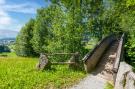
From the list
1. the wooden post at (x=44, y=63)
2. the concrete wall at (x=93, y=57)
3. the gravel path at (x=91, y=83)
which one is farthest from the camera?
the wooden post at (x=44, y=63)

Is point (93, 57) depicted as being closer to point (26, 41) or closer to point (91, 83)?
point (91, 83)

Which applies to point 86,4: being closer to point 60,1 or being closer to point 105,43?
point 60,1

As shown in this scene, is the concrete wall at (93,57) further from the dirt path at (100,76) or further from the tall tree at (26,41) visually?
the tall tree at (26,41)

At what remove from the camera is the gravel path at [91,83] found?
16.8 m

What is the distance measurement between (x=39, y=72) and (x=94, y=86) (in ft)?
19.7

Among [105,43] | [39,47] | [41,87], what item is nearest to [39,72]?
[41,87]

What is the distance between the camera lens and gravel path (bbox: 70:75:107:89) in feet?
55.3

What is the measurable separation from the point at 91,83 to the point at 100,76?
2.25m

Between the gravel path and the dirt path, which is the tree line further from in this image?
the gravel path

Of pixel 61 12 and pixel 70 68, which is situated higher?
pixel 61 12

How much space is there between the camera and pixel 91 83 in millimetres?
17875

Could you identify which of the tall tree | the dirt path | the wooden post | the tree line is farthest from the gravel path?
the tall tree

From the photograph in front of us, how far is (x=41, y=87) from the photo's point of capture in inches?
659

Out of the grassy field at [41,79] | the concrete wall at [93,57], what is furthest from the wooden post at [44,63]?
the concrete wall at [93,57]
